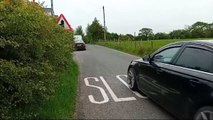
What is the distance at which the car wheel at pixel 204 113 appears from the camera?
4743 millimetres

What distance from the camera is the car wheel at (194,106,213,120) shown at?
4743 millimetres

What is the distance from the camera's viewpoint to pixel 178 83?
227 inches

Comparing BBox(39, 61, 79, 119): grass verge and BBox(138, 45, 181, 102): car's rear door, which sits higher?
BBox(138, 45, 181, 102): car's rear door

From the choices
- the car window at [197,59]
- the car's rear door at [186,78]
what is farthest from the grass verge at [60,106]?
the car window at [197,59]

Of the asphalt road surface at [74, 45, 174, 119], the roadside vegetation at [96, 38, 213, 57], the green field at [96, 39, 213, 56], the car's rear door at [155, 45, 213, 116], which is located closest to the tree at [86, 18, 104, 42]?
the roadside vegetation at [96, 38, 213, 57]

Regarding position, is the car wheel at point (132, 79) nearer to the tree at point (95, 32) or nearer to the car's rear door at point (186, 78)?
the car's rear door at point (186, 78)

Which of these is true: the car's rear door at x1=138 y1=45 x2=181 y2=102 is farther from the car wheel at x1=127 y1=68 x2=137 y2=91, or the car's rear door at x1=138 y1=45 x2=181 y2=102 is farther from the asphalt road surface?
the car wheel at x1=127 y1=68 x2=137 y2=91

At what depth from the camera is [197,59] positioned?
5.57 metres

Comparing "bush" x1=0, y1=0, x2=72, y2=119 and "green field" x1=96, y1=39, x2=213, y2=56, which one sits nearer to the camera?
"bush" x1=0, y1=0, x2=72, y2=119

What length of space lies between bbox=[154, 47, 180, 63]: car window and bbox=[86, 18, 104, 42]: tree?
2268 inches

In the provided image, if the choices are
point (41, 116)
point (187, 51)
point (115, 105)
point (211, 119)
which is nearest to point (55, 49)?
point (115, 105)

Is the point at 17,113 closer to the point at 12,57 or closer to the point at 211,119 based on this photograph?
the point at 12,57

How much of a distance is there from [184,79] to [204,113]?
2.85ft

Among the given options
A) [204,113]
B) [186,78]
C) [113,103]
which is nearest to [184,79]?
[186,78]
